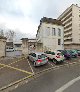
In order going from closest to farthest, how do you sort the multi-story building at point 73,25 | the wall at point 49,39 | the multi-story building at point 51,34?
1. the wall at point 49,39
2. the multi-story building at point 51,34
3. the multi-story building at point 73,25

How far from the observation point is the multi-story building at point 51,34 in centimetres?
3606

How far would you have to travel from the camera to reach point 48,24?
36844mm

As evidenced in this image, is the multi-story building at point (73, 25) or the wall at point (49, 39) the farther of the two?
the multi-story building at point (73, 25)

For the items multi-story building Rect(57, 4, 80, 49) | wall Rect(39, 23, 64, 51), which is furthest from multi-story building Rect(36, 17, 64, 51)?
multi-story building Rect(57, 4, 80, 49)

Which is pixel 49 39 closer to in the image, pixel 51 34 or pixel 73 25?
pixel 51 34

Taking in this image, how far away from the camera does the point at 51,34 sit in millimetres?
36969

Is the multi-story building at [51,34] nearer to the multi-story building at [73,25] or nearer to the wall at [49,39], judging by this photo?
the wall at [49,39]

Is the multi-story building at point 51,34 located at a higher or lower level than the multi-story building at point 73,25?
lower

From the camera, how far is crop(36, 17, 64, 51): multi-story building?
36.1 metres

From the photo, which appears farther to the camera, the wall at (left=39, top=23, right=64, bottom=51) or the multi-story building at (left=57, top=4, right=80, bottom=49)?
the multi-story building at (left=57, top=4, right=80, bottom=49)

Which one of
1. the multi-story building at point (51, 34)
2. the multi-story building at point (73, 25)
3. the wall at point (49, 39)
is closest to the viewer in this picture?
the wall at point (49, 39)

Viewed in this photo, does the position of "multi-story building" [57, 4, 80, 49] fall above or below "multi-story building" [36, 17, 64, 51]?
above

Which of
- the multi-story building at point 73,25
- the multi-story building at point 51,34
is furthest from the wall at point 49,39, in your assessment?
the multi-story building at point 73,25

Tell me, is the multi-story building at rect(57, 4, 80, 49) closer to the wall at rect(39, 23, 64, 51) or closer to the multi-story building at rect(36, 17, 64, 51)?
the multi-story building at rect(36, 17, 64, 51)
